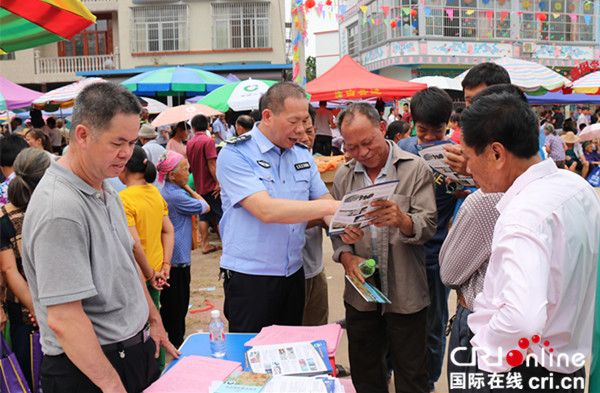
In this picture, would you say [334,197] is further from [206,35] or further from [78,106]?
[206,35]

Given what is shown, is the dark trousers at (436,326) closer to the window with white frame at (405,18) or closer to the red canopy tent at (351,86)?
the red canopy tent at (351,86)

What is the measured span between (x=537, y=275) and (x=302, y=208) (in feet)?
4.06

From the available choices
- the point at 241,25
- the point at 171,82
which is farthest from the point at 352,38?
the point at 171,82

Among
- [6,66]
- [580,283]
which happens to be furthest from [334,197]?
[6,66]

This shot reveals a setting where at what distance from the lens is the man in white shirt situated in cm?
139

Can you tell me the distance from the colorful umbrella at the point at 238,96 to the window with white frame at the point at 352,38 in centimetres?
2036

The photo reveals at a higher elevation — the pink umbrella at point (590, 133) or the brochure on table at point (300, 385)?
the pink umbrella at point (590, 133)

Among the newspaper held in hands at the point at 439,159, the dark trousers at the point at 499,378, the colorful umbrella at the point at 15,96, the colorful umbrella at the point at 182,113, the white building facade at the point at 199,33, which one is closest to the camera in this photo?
Answer: the dark trousers at the point at 499,378

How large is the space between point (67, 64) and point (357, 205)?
23161 millimetres

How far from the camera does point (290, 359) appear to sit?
2.04 m

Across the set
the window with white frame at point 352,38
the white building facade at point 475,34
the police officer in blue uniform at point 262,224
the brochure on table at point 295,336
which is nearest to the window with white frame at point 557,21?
the white building facade at point 475,34

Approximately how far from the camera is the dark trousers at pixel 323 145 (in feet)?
28.8

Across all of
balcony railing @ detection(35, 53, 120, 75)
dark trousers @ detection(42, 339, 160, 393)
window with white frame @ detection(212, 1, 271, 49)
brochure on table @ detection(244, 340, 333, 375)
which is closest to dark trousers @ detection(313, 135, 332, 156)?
brochure on table @ detection(244, 340, 333, 375)

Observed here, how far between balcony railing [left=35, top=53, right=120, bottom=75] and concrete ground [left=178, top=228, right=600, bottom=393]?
1759 centimetres
